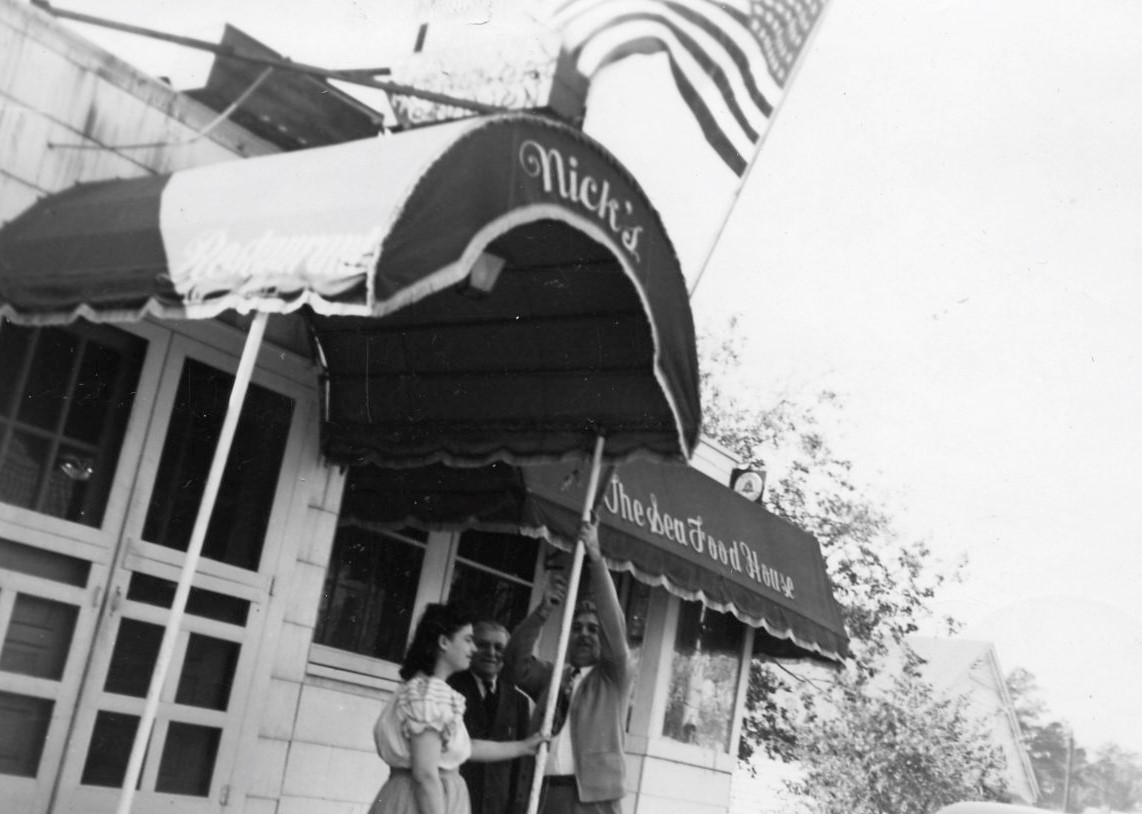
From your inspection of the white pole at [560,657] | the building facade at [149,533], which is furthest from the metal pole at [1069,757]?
the white pole at [560,657]

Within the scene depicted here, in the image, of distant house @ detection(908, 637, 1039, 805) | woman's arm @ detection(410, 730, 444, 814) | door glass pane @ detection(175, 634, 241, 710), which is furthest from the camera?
distant house @ detection(908, 637, 1039, 805)

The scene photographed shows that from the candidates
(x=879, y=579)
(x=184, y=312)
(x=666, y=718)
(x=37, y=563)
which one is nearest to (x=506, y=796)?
(x=37, y=563)

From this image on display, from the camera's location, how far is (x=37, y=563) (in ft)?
18.2

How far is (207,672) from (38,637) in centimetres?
95

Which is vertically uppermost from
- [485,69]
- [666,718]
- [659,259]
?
[485,69]

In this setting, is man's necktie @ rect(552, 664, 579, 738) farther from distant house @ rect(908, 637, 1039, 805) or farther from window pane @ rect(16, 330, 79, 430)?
distant house @ rect(908, 637, 1039, 805)

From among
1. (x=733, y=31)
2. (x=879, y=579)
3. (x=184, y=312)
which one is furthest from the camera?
(x=879, y=579)

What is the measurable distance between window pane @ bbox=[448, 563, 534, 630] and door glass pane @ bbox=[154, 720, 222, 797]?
2.75 metres

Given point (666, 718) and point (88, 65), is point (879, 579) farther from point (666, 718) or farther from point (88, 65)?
point (88, 65)

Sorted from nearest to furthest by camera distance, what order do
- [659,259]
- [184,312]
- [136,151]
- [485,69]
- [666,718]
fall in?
[184,312] < [659,259] < [136,151] < [485,69] < [666,718]

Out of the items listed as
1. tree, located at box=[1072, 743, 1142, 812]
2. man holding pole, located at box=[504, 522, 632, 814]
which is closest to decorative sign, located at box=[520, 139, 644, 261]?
man holding pole, located at box=[504, 522, 632, 814]

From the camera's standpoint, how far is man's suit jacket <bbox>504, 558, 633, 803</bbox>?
576 cm

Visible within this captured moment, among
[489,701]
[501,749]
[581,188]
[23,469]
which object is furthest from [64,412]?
[581,188]

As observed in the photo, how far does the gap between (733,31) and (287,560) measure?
169 inches
